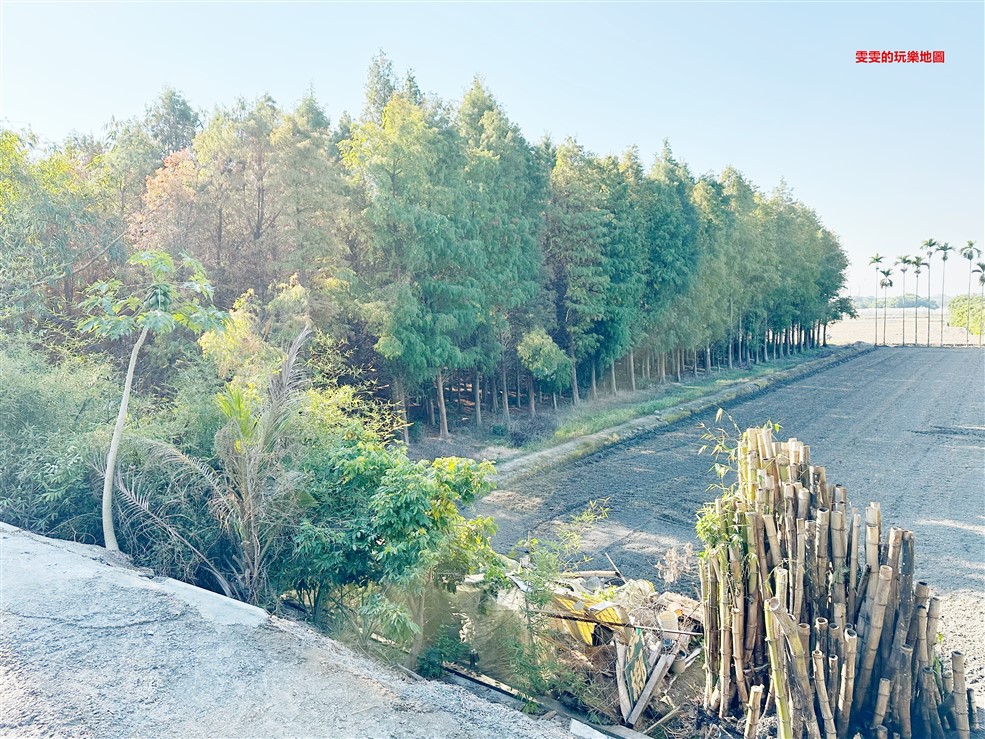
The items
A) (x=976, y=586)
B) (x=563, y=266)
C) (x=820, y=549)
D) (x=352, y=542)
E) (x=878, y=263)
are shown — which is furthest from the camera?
(x=878, y=263)

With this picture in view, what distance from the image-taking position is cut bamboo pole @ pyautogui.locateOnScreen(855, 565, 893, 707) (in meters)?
5.42

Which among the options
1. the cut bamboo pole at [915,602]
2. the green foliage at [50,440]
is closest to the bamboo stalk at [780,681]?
the cut bamboo pole at [915,602]

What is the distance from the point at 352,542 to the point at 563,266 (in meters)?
16.6

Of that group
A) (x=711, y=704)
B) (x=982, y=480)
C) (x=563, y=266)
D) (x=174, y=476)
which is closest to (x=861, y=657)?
(x=711, y=704)

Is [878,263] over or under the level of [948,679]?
over

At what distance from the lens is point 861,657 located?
5648 mm

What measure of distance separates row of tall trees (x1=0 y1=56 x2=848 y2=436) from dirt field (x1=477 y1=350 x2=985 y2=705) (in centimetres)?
402

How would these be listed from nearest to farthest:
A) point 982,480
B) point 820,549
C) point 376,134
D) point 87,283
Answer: point 820,549 → point 87,283 → point 982,480 → point 376,134

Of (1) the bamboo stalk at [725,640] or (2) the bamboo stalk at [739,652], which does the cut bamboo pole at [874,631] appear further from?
(1) the bamboo stalk at [725,640]

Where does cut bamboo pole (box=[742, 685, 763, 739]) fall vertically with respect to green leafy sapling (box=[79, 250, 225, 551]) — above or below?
below

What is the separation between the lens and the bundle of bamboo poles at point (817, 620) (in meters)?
5.34

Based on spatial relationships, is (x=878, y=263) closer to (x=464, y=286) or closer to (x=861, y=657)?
(x=464, y=286)

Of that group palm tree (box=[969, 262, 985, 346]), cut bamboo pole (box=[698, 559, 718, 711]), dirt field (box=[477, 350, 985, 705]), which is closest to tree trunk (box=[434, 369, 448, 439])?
dirt field (box=[477, 350, 985, 705])

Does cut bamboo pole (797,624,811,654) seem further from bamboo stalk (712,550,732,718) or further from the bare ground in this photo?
the bare ground
